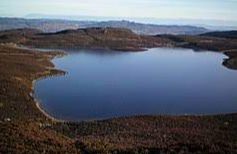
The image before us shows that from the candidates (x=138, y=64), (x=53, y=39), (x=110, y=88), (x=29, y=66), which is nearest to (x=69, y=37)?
(x=53, y=39)

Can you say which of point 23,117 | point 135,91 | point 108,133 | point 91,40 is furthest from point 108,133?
point 91,40

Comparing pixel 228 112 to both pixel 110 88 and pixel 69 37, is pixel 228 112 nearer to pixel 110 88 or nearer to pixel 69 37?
pixel 110 88

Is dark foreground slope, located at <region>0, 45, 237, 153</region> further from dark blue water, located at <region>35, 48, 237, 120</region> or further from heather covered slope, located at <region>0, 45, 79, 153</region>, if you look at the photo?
dark blue water, located at <region>35, 48, 237, 120</region>

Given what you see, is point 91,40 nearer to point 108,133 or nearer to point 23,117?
point 23,117

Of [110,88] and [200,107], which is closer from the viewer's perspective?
[200,107]

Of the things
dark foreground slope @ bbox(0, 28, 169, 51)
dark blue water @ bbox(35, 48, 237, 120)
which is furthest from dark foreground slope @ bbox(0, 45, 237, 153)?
dark foreground slope @ bbox(0, 28, 169, 51)
